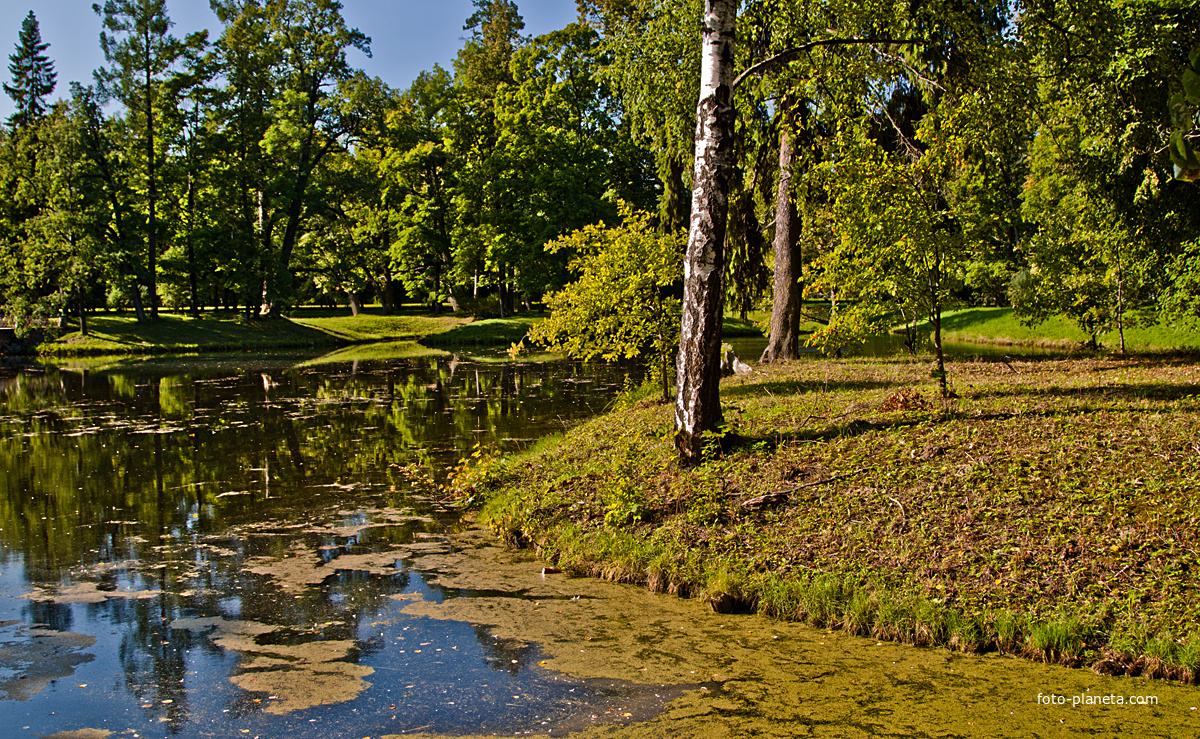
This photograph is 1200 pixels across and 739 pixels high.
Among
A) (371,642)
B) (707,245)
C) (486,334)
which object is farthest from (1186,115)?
(486,334)

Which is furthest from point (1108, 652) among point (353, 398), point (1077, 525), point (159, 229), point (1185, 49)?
point (159, 229)

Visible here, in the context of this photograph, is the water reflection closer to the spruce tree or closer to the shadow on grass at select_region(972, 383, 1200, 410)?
the shadow on grass at select_region(972, 383, 1200, 410)

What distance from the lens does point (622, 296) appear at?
40.2 ft

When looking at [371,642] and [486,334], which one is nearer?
[371,642]

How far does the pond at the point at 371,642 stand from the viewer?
4.59 metres

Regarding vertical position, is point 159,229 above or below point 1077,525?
above

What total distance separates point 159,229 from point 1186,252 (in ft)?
138

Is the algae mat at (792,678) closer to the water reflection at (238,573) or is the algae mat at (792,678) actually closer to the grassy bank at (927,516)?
the grassy bank at (927,516)

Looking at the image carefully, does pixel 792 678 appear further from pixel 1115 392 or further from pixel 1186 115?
pixel 1115 392

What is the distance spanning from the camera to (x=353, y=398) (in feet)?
65.0

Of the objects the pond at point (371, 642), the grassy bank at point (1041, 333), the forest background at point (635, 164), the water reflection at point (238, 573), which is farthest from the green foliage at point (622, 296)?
the grassy bank at point (1041, 333)

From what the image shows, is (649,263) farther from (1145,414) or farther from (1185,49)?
(1185,49)

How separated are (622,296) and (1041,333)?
21985 mm

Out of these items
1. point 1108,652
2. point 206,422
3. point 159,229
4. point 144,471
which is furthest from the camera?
point 159,229
